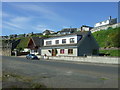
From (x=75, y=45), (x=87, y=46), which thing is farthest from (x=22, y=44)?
(x=75, y=45)

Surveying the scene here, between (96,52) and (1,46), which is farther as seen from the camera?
(1,46)

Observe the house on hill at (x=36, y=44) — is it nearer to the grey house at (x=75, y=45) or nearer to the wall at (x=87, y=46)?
the grey house at (x=75, y=45)

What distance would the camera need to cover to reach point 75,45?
43.9 metres

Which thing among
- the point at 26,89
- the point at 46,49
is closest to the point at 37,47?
the point at 46,49

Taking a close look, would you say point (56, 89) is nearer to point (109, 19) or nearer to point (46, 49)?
point (46, 49)

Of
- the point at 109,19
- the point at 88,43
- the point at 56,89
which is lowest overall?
the point at 56,89

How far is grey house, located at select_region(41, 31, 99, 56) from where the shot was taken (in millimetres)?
44531

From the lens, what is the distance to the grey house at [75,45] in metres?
44.5

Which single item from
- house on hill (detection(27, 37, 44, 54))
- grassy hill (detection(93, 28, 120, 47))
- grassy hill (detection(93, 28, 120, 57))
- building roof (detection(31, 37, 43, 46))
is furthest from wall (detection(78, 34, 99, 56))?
building roof (detection(31, 37, 43, 46))

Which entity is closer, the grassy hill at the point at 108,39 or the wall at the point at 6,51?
the grassy hill at the point at 108,39

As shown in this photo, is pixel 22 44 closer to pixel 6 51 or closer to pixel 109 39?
pixel 6 51

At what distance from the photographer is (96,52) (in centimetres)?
4884

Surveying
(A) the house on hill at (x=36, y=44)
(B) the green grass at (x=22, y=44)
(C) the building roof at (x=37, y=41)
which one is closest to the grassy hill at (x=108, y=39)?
(A) the house on hill at (x=36, y=44)

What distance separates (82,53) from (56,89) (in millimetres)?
36449
